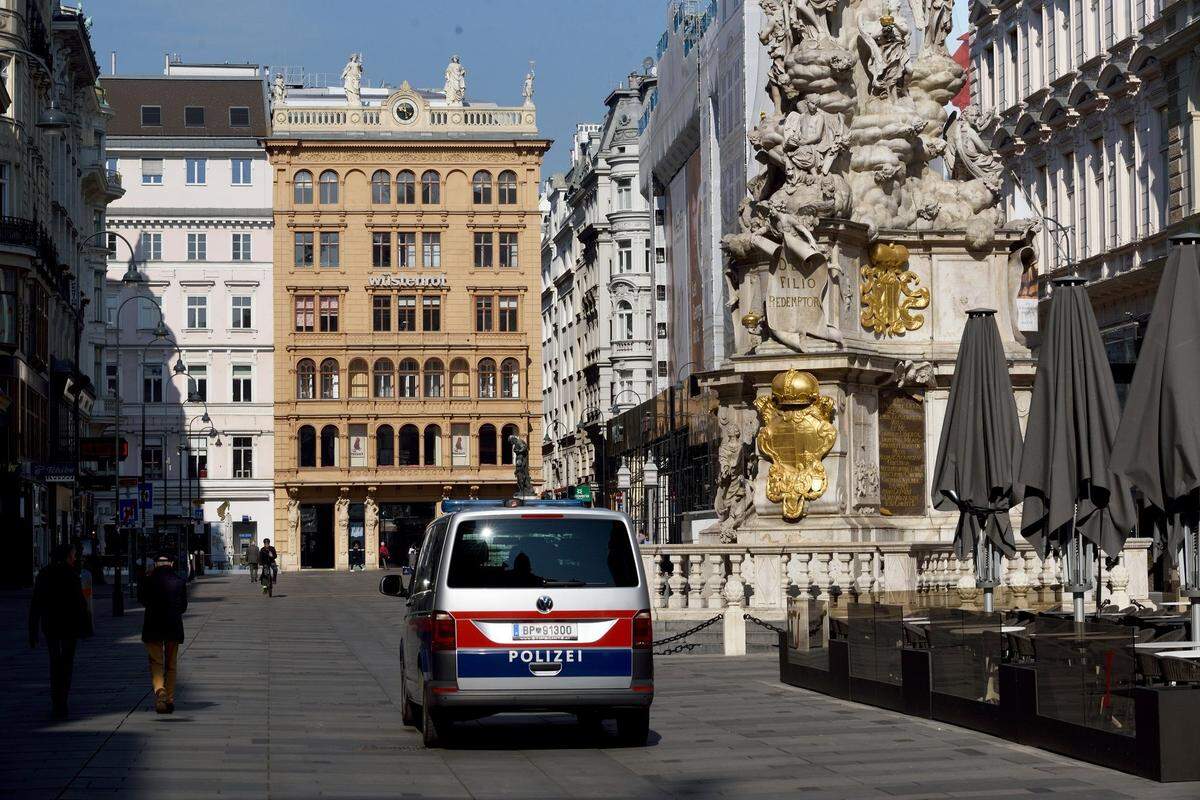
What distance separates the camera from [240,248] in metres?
109

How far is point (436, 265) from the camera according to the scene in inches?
4220

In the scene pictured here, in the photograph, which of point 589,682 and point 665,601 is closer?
point 589,682

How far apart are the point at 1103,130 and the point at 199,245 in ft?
218

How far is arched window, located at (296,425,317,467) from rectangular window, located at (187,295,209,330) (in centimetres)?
815

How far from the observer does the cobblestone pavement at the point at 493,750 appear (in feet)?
46.4

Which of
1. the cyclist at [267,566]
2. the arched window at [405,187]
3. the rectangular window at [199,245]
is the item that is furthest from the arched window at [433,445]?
the cyclist at [267,566]

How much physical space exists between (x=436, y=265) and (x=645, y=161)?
1658 cm

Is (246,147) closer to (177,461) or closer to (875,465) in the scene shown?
(177,461)

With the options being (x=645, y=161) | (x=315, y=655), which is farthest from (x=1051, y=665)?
(x=645, y=161)

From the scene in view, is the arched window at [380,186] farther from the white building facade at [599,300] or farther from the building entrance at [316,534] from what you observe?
the building entrance at [316,534]

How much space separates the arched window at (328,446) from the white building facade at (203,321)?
10.3 ft

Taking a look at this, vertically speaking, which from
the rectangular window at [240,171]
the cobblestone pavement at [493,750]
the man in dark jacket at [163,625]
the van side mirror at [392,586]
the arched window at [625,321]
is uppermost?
the rectangular window at [240,171]

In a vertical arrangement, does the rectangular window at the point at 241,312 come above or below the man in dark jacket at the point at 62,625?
above

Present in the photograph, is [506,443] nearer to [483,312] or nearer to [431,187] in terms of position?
[483,312]
